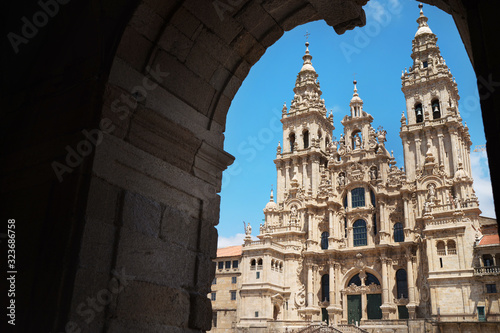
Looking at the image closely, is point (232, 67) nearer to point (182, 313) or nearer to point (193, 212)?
point (193, 212)

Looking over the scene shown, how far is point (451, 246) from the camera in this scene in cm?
3002

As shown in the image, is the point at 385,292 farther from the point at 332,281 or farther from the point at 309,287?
the point at 309,287

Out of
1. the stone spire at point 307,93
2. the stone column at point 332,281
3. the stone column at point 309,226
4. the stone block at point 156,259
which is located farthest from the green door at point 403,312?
the stone block at point 156,259

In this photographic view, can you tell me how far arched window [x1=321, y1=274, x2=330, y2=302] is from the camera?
36.6 m

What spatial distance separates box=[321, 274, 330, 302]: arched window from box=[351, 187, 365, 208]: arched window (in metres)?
6.52

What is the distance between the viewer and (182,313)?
13.5 ft

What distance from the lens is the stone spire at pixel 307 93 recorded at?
44844mm

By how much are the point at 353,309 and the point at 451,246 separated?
365 inches

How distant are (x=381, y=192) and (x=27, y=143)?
113 feet

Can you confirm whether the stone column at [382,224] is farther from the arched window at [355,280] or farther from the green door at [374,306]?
the green door at [374,306]

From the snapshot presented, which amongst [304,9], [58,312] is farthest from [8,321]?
[304,9]

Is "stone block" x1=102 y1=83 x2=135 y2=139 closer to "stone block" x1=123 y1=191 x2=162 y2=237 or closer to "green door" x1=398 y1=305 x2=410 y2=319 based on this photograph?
"stone block" x1=123 y1=191 x2=162 y2=237

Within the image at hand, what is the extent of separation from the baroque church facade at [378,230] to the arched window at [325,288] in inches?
3.4

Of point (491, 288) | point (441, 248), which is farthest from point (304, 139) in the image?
point (491, 288)
